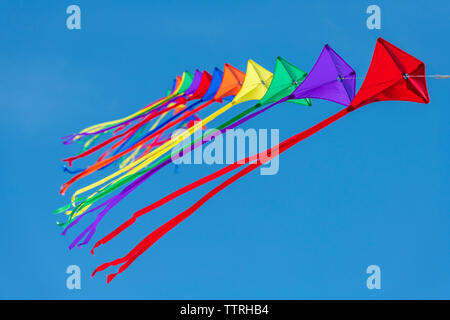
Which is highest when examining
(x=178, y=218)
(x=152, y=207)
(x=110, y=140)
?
(x=110, y=140)

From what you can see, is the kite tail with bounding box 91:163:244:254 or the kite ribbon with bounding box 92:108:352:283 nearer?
the kite ribbon with bounding box 92:108:352:283

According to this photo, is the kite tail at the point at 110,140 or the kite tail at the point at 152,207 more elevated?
the kite tail at the point at 110,140

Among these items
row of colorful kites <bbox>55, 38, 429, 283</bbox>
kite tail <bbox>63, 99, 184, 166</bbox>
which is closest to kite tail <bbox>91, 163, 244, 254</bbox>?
row of colorful kites <bbox>55, 38, 429, 283</bbox>

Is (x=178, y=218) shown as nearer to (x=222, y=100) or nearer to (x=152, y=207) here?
(x=152, y=207)

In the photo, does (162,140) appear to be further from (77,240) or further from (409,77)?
(409,77)

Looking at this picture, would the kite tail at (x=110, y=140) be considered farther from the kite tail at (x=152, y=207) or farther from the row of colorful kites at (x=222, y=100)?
the kite tail at (x=152, y=207)

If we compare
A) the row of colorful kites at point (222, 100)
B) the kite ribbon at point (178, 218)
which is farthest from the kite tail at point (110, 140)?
the kite ribbon at point (178, 218)

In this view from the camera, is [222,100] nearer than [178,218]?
No

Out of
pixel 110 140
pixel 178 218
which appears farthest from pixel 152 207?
pixel 110 140

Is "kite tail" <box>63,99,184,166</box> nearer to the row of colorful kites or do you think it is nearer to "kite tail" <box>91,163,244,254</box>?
the row of colorful kites

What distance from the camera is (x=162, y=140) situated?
14.9 m

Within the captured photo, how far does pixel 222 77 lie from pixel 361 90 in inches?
187

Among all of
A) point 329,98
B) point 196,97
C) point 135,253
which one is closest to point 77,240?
point 135,253

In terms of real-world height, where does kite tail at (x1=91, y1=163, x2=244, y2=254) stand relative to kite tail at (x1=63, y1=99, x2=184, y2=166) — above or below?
below
